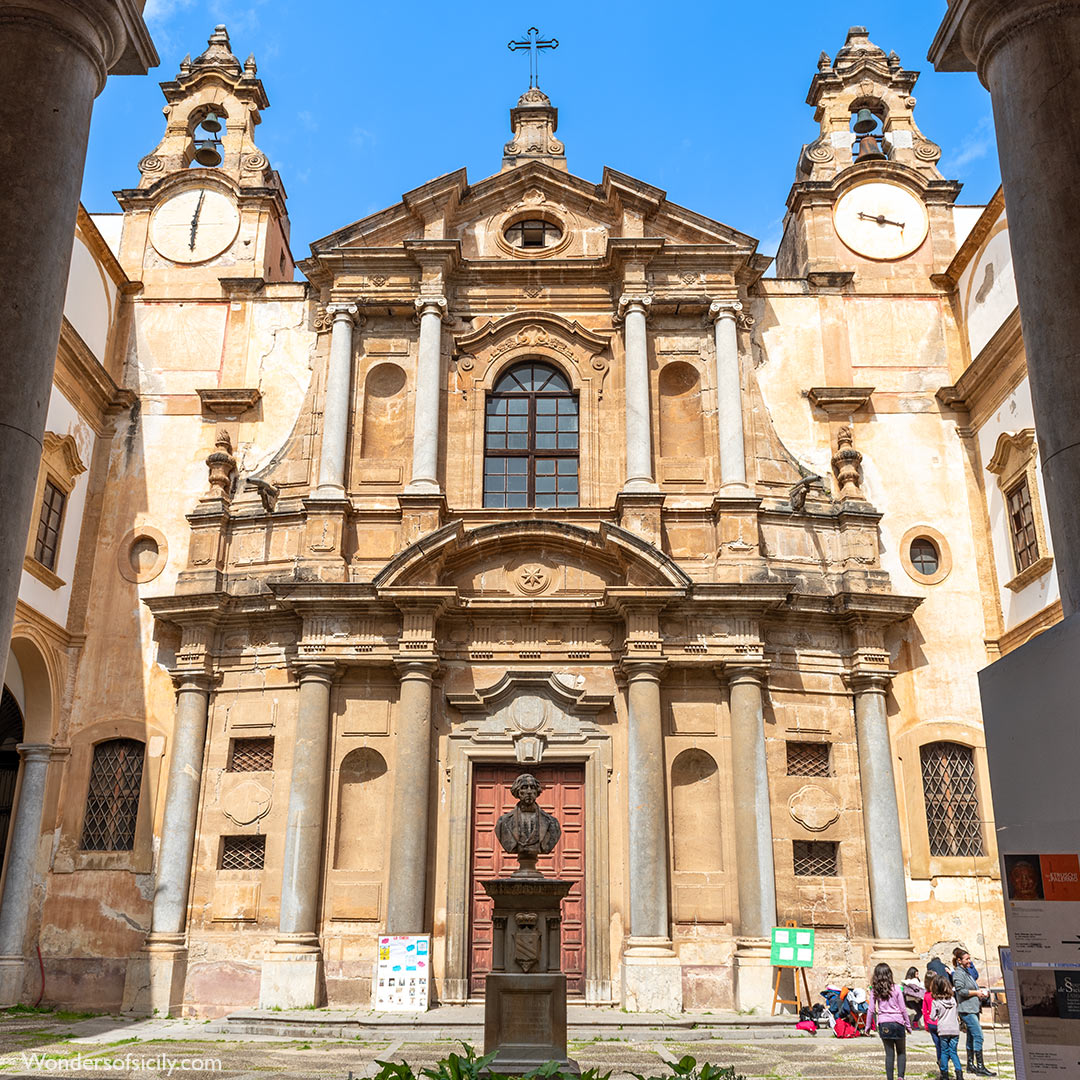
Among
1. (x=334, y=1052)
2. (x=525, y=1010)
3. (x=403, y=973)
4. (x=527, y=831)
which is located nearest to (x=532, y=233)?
(x=527, y=831)

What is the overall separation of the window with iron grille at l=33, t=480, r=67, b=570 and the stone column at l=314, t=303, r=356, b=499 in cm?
412

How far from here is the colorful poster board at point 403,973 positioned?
14.8m

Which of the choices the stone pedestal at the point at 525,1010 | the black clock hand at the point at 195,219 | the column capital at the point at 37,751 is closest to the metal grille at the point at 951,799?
the stone pedestal at the point at 525,1010

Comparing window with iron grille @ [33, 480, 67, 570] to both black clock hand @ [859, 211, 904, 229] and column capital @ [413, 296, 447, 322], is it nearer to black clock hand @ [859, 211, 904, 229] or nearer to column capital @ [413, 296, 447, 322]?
column capital @ [413, 296, 447, 322]

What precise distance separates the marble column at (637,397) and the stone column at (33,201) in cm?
1235

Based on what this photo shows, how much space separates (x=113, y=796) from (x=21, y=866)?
1.57 meters

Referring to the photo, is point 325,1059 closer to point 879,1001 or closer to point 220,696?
point 879,1001

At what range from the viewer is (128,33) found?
6.33m

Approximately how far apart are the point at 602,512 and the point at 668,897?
19.2 ft

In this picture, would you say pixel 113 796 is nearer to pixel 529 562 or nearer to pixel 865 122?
pixel 529 562

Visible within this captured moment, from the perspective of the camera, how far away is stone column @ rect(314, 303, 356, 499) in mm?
17953

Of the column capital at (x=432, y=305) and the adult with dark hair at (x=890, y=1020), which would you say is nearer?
the adult with dark hair at (x=890, y=1020)

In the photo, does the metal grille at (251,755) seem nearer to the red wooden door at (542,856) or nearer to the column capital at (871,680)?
the red wooden door at (542,856)

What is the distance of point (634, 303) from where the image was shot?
18.8m
